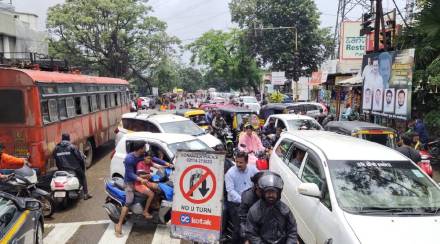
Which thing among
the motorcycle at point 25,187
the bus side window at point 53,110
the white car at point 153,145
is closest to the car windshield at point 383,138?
the white car at point 153,145

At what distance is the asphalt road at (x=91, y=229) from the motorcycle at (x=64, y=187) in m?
0.33

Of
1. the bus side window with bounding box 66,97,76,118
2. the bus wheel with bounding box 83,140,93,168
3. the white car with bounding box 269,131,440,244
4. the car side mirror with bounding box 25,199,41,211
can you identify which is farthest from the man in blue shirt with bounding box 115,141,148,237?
the bus wheel with bounding box 83,140,93,168

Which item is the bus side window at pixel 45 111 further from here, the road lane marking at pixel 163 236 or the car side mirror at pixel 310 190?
the car side mirror at pixel 310 190

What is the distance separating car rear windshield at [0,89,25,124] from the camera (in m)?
9.94

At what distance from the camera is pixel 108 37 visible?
130 ft

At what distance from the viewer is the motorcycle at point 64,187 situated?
8.60 metres

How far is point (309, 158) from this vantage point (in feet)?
19.7

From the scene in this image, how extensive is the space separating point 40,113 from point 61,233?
362 centimetres

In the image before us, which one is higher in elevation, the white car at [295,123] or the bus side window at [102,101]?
the bus side window at [102,101]

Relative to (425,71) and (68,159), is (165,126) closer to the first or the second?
(68,159)

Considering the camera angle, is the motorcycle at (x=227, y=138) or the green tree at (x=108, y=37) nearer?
the motorcycle at (x=227, y=138)

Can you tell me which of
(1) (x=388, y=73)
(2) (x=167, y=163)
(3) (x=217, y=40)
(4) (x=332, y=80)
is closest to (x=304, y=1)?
(3) (x=217, y=40)

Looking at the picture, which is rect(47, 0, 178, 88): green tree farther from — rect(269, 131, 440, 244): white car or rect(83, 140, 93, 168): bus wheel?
rect(269, 131, 440, 244): white car

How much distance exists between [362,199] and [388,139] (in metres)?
5.81
